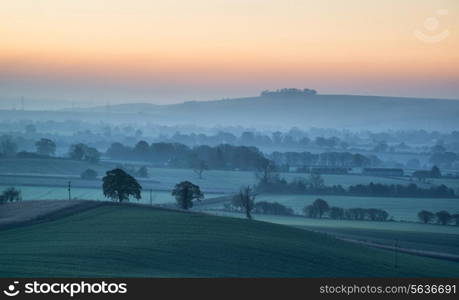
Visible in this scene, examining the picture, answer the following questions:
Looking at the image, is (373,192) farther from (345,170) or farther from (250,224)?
(250,224)

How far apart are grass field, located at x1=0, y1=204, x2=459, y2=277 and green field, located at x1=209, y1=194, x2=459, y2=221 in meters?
29.5

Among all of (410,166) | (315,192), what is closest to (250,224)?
(315,192)

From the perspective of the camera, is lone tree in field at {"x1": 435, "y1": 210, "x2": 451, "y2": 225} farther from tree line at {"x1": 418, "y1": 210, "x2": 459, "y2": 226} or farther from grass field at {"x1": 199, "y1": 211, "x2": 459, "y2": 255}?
grass field at {"x1": 199, "y1": 211, "x2": 459, "y2": 255}

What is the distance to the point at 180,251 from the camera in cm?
4856

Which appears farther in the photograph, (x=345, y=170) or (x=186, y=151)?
(x=186, y=151)

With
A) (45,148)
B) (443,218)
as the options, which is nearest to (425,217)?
(443,218)

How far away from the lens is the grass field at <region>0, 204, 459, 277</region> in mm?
43000

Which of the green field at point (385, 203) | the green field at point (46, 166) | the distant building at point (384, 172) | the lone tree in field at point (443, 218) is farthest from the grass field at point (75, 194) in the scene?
the distant building at point (384, 172)

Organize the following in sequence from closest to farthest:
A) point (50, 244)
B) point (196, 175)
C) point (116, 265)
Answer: point (116, 265) → point (50, 244) → point (196, 175)

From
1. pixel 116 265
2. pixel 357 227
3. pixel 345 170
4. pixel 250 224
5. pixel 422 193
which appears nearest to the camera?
pixel 116 265

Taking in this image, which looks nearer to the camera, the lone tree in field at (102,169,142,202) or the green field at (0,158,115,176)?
the lone tree in field at (102,169,142,202)

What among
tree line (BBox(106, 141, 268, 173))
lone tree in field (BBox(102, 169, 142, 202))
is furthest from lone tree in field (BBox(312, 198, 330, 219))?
tree line (BBox(106, 141, 268, 173))

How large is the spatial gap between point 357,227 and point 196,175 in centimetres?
5761

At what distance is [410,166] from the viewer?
176000mm
